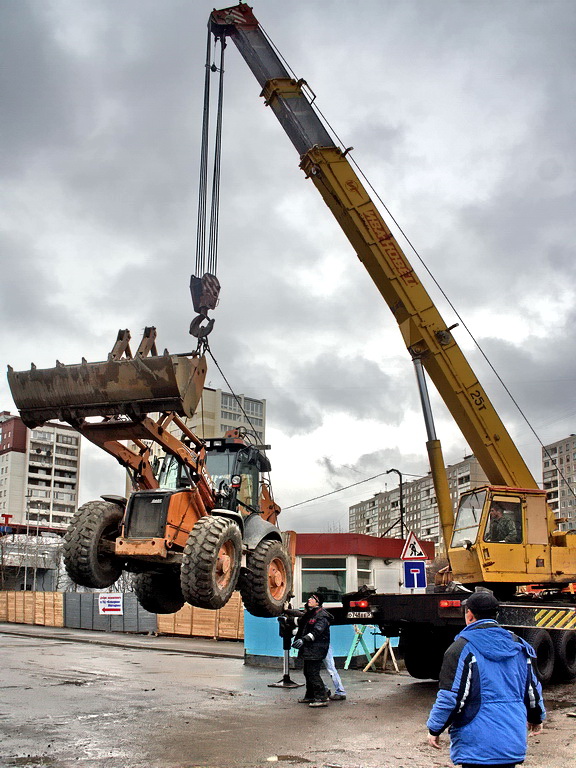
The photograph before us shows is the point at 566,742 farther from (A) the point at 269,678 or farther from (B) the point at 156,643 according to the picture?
(B) the point at 156,643

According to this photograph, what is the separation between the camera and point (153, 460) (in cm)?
1063

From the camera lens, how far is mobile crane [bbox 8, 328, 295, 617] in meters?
8.73

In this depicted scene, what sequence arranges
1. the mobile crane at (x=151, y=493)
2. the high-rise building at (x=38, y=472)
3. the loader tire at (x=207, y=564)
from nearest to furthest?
the loader tire at (x=207, y=564), the mobile crane at (x=151, y=493), the high-rise building at (x=38, y=472)

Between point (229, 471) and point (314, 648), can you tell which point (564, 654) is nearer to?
point (314, 648)

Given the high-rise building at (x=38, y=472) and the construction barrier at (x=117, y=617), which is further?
the high-rise building at (x=38, y=472)

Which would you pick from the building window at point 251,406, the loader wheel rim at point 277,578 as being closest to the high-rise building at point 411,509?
the building window at point 251,406

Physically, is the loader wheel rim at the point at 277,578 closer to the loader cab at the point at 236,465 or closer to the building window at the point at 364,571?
the loader cab at the point at 236,465

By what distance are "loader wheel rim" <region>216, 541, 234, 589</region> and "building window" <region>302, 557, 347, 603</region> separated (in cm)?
1509

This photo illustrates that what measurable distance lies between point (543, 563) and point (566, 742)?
4.31 m

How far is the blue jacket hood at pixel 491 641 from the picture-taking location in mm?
4660

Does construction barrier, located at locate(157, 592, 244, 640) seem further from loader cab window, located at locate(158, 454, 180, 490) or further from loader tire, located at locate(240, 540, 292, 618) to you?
loader cab window, located at locate(158, 454, 180, 490)

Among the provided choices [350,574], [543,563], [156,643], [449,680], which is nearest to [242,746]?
[449,680]

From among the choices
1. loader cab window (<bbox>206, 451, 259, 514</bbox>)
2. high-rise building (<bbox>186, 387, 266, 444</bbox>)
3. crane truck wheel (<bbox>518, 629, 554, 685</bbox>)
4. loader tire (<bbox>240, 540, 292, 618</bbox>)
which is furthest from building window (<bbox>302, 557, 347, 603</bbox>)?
loader cab window (<bbox>206, 451, 259, 514</bbox>)

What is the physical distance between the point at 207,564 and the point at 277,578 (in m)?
2.29
